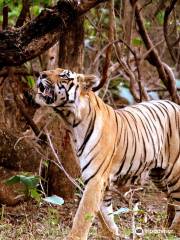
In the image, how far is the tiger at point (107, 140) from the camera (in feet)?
17.1

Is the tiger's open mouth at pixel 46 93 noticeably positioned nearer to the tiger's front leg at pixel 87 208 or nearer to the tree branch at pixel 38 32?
the tree branch at pixel 38 32

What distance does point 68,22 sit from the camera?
17.2 feet

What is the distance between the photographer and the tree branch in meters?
5.15

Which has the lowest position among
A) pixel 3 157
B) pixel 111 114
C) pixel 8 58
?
pixel 3 157

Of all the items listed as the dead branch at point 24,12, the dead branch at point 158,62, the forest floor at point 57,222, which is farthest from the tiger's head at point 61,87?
the dead branch at point 158,62

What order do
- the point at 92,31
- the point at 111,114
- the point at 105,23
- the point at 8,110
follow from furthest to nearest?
the point at 105,23
the point at 92,31
the point at 8,110
the point at 111,114

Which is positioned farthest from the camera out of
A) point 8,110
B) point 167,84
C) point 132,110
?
point 8,110

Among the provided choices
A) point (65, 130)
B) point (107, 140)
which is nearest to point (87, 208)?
point (107, 140)

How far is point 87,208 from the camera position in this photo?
5.17 meters

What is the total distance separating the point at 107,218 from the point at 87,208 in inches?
23.5

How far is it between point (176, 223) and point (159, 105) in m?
1.03

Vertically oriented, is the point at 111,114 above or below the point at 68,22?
below

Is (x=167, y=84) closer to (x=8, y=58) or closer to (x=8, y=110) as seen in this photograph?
(x=8, y=110)

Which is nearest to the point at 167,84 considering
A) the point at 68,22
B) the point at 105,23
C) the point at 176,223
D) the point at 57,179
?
the point at 57,179
